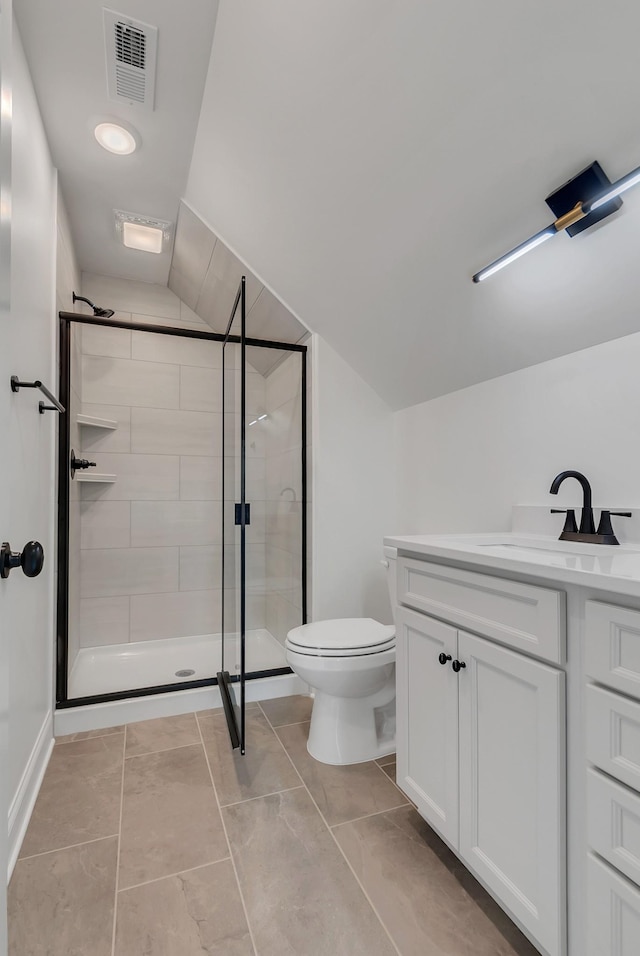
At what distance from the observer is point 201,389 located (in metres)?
3.19

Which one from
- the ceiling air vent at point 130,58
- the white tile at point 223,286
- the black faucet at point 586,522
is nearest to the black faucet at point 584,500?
the black faucet at point 586,522

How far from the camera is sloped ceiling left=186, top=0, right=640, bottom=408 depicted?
1.04 meters

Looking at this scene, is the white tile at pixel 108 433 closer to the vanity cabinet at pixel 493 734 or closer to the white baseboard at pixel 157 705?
the white baseboard at pixel 157 705

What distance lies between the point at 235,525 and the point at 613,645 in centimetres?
170

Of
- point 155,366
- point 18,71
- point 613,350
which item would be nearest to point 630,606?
point 613,350

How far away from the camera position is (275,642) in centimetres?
241

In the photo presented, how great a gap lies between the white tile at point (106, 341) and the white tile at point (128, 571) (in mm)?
1226

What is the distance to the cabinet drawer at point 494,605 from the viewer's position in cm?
95

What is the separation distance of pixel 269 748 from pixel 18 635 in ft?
3.48

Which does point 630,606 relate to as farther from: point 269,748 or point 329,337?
point 329,337

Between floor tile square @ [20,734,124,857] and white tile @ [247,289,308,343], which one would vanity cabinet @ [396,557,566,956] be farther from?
white tile @ [247,289,308,343]

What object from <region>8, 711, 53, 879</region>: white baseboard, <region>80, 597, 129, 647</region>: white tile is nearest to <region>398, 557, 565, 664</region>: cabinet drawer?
<region>8, 711, 53, 879</region>: white baseboard

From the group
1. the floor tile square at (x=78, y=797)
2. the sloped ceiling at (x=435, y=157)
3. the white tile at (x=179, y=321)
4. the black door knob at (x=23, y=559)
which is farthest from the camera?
the white tile at (x=179, y=321)

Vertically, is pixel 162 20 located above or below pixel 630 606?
above
